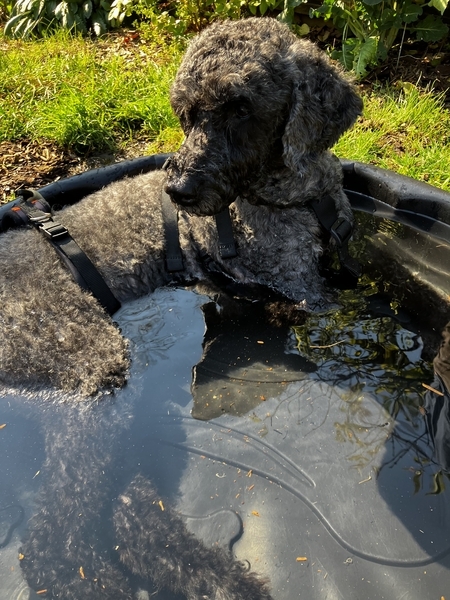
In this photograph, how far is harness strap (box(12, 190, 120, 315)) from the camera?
2635 millimetres

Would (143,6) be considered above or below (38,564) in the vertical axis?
above

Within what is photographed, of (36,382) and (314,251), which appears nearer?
(36,382)

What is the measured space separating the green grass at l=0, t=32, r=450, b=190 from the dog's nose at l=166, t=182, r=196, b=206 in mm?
2156

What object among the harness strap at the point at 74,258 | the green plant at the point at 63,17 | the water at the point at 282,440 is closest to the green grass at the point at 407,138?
the water at the point at 282,440

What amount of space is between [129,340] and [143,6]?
16.7 ft

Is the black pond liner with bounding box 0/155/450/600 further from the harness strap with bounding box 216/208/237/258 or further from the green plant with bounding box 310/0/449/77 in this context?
the green plant with bounding box 310/0/449/77

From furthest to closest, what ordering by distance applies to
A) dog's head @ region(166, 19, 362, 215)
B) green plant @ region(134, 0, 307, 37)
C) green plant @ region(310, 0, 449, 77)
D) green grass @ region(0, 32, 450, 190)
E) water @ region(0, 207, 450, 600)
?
green plant @ region(134, 0, 307, 37) → green plant @ region(310, 0, 449, 77) → green grass @ region(0, 32, 450, 190) → dog's head @ region(166, 19, 362, 215) → water @ region(0, 207, 450, 600)

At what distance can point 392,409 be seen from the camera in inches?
96.3

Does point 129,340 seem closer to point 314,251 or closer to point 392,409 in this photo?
point 314,251

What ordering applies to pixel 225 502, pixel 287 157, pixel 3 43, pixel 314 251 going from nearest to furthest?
1. pixel 225 502
2. pixel 287 157
3. pixel 314 251
4. pixel 3 43

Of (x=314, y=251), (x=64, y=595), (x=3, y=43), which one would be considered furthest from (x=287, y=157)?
(x=3, y=43)

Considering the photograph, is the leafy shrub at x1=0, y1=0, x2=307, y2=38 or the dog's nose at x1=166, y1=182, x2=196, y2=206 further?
the leafy shrub at x1=0, y1=0, x2=307, y2=38

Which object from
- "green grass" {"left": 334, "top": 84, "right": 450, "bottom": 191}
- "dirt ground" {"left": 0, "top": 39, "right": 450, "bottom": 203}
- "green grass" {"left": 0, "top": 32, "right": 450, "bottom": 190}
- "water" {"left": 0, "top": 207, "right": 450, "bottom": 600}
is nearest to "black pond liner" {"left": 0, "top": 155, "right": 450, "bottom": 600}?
"water" {"left": 0, "top": 207, "right": 450, "bottom": 600}

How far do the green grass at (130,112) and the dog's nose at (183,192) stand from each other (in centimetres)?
216
